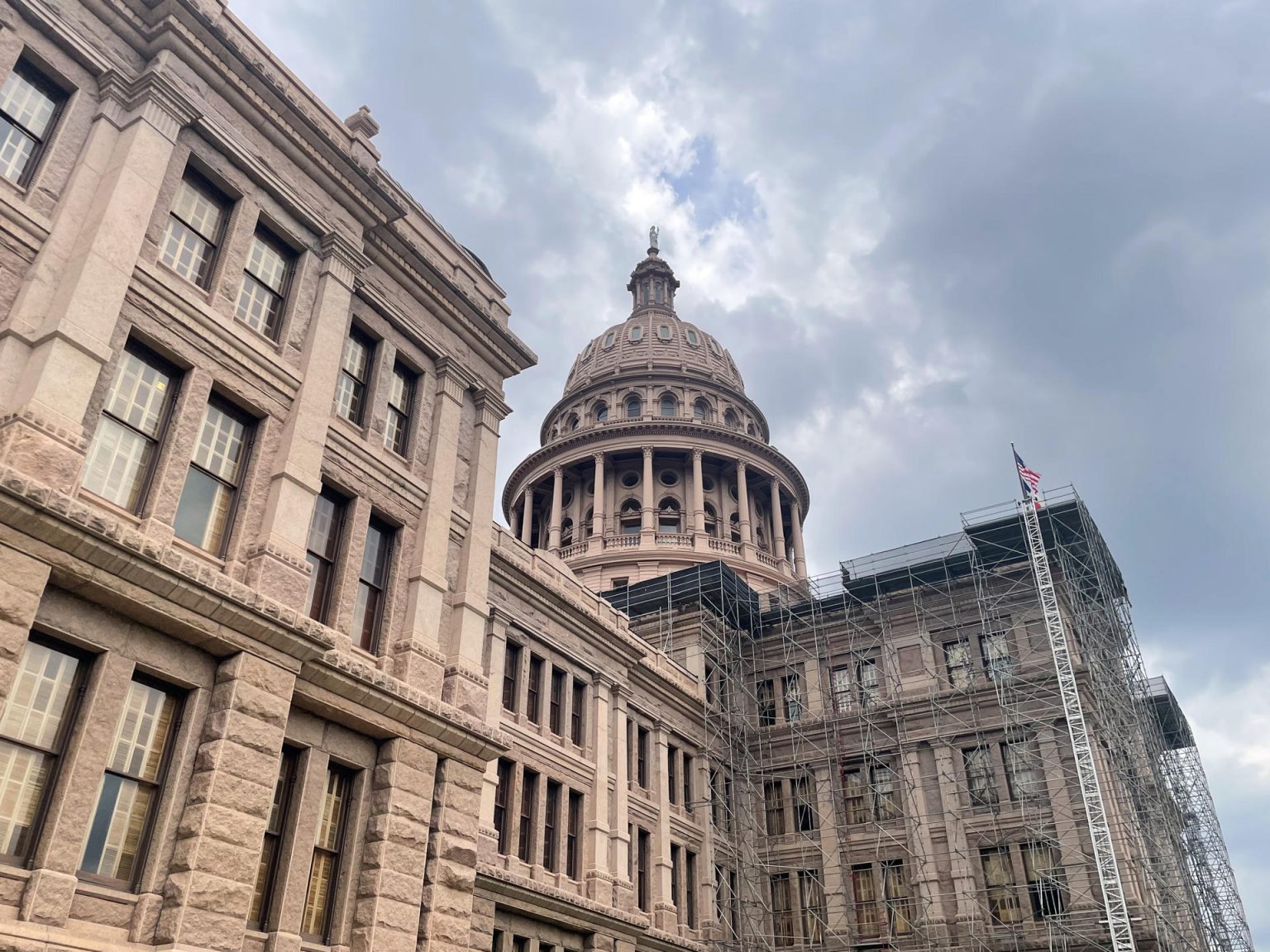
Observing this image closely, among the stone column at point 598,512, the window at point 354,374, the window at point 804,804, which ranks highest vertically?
the stone column at point 598,512

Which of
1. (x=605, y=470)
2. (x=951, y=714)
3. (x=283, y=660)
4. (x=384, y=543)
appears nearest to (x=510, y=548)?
(x=384, y=543)

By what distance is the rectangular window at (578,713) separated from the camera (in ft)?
105

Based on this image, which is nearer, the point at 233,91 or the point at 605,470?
the point at 233,91

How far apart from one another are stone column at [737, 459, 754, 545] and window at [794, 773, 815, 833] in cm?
2151

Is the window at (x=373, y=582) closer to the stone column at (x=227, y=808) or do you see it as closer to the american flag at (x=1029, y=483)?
the stone column at (x=227, y=808)

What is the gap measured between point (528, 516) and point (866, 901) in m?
35.1

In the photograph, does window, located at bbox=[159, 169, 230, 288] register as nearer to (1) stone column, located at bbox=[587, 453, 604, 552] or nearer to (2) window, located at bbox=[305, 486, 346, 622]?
(2) window, located at bbox=[305, 486, 346, 622]

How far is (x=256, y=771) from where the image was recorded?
1359 centimetres

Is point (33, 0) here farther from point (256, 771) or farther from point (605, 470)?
point (605, 470)

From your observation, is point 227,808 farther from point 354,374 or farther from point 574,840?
point 574,840

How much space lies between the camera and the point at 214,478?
15273 mm

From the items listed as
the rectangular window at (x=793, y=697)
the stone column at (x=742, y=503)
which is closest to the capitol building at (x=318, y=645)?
the rectangular window at (x=793, y=697)

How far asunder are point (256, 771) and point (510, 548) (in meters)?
16.9

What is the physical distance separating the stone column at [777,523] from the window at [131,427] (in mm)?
50943
